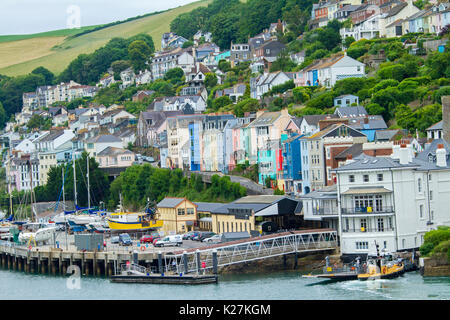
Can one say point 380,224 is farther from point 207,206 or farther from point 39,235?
point 39,235

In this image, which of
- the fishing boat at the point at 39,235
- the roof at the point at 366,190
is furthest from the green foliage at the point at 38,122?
the roof at the point at 366,190

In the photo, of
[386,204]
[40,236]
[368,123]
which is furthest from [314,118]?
[386,204]

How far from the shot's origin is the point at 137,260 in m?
72.2

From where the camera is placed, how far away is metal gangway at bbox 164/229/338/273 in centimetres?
6949

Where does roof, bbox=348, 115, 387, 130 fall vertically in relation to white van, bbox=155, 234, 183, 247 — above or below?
above

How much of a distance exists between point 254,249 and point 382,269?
40.1 ft

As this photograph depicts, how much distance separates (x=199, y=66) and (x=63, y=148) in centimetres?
2651

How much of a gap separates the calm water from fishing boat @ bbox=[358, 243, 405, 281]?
52 cm

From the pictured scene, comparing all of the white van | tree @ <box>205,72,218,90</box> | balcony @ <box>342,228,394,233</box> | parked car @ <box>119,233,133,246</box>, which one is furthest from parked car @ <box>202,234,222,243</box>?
tree @ <box>205,72,218,90</box>

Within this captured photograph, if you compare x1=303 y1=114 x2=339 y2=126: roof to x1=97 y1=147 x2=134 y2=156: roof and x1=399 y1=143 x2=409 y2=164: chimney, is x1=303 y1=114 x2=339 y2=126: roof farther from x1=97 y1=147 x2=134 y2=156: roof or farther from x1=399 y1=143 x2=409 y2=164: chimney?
x1=97 y1=147 x2=134 y2=156: roof

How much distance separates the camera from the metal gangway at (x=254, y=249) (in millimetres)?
69488

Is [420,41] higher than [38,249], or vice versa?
[420,41]
